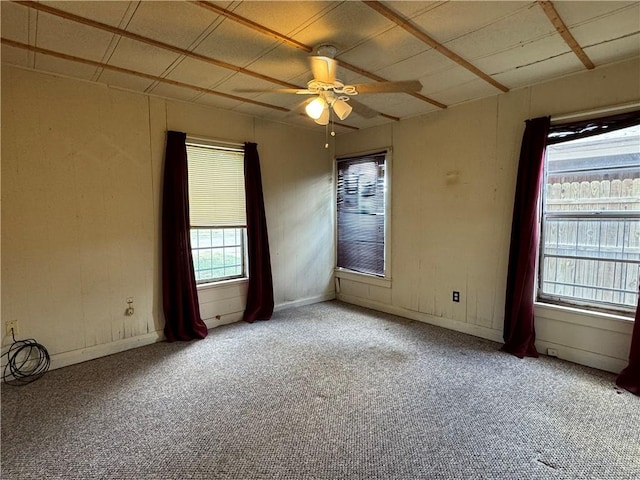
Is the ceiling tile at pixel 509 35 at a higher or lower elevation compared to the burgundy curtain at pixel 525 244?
higher

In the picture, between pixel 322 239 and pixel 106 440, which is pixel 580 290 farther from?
pixel 106 440

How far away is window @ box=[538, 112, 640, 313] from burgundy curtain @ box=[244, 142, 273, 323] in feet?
9.61

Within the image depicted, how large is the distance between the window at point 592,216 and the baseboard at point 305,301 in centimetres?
274

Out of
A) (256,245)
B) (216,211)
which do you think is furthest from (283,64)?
(256,245)

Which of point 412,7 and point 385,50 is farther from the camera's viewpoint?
point 385,50

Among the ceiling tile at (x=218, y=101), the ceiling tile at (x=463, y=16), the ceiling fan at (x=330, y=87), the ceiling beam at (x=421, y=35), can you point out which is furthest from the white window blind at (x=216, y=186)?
the ceiling tile at (x=463, y=16)

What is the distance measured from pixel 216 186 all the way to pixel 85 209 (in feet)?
4.24

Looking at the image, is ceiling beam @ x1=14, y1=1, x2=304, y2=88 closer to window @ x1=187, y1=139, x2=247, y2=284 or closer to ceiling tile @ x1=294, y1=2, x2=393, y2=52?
ceiling tile @ x1=294, y1=2, x2=393, y2=52

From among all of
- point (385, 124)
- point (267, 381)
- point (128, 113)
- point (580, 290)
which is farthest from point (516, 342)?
point (128, 113)

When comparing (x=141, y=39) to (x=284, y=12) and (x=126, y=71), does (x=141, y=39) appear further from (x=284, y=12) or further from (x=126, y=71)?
(x=284, y=12)

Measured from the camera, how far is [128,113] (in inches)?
128

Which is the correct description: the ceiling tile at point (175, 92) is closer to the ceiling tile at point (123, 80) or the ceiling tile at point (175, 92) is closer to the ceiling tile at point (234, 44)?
the ceiling tile at point (123, 80)

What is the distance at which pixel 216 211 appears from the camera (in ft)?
12.8

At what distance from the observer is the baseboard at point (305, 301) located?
4.59m
